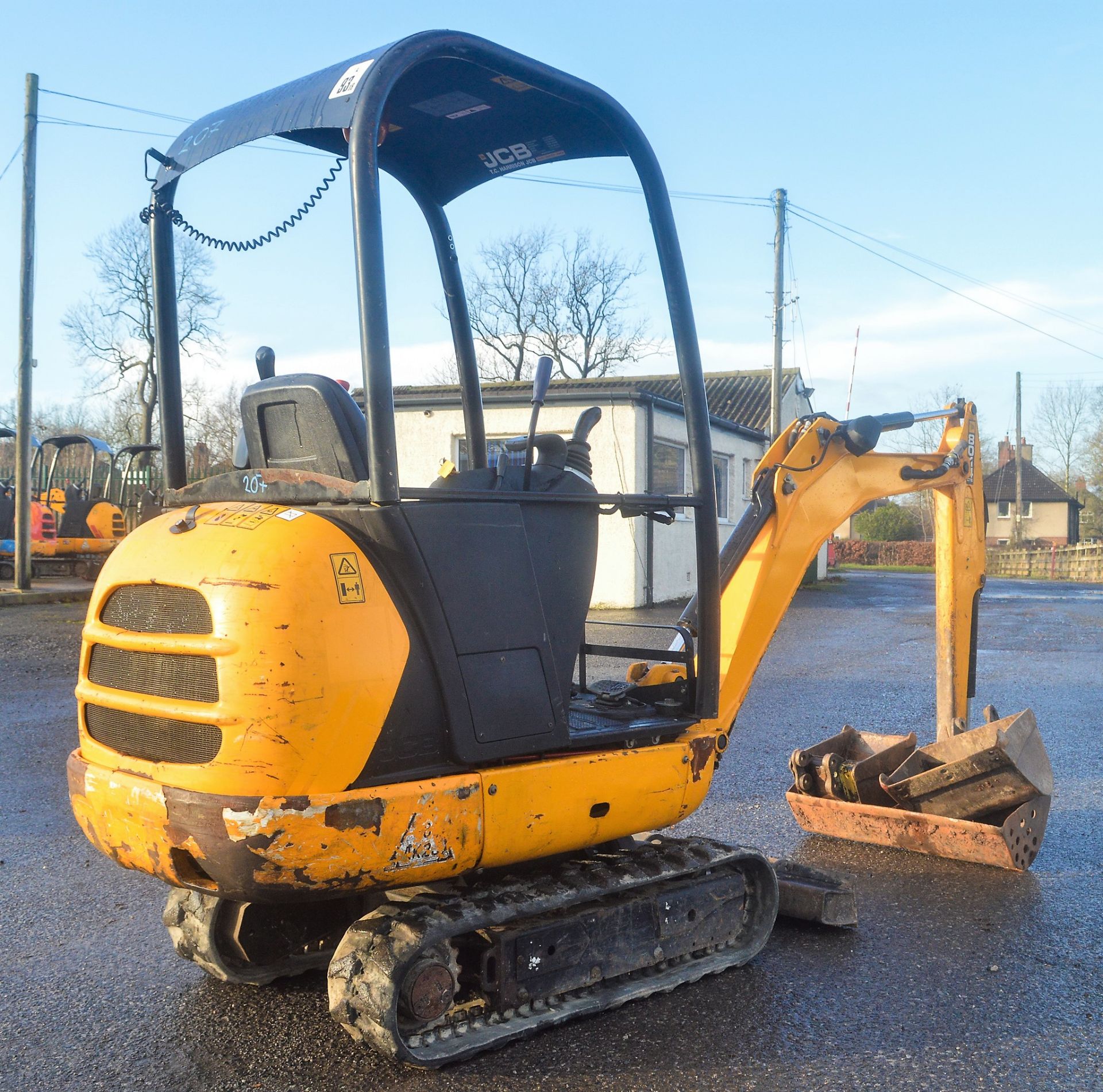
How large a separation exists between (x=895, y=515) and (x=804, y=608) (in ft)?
122

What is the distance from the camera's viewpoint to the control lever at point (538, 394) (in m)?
3.38

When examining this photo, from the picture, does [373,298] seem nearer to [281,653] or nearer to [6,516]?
[281,653]

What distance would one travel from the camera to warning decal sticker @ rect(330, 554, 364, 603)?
309 centimetres

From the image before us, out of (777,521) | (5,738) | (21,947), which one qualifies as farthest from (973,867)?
(5,738)

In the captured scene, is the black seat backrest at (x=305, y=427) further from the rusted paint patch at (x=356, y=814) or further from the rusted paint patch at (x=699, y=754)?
the rusted paint patch at (x=699, y=754)

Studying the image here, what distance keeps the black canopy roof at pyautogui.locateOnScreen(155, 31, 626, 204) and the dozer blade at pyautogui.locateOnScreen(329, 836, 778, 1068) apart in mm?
2361

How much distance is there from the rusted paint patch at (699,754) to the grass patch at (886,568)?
37473mm

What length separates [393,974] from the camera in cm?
313

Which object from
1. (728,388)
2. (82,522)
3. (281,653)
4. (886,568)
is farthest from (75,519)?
(886,568)

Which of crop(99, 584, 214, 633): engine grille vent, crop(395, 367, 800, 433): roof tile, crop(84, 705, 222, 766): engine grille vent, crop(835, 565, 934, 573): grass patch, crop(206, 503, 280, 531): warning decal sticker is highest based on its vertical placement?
crop(395, 367, 800, 433): roof tile

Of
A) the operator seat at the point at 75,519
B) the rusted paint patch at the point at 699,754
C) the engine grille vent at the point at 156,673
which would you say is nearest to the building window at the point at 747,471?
the operator seat at the point at 75,519

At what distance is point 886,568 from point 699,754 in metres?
45.4

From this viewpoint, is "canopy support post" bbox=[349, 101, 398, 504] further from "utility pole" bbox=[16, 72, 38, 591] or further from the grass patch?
the grass patch

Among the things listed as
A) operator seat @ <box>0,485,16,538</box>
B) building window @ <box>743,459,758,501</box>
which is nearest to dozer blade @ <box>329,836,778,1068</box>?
building window @ <box>743,459,758,501</box>
